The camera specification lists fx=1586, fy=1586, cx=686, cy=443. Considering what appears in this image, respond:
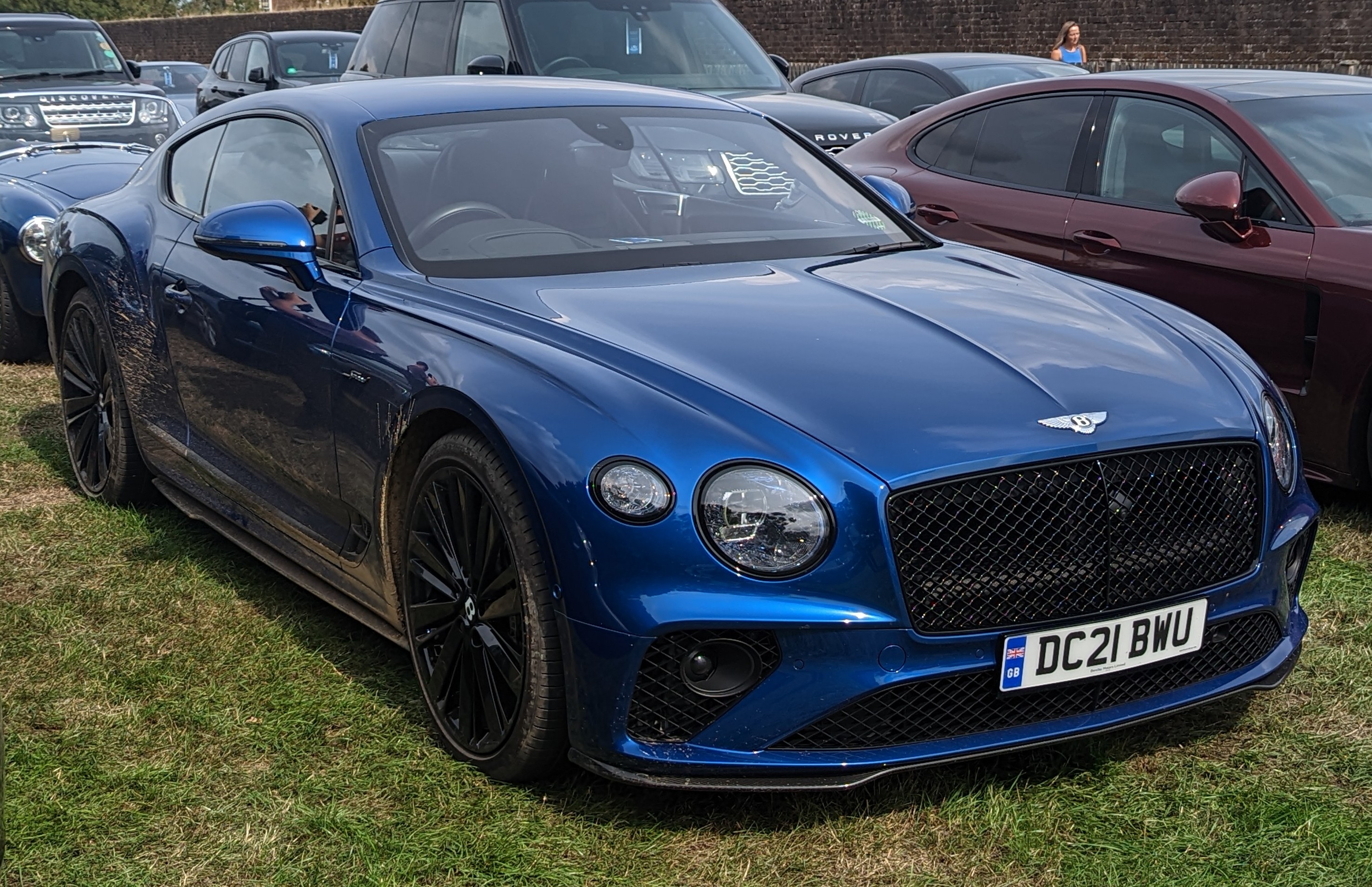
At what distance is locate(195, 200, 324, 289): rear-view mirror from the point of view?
3.99 metres

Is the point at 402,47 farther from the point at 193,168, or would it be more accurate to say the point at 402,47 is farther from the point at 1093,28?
the point at 1093,28

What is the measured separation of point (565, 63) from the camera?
913cm

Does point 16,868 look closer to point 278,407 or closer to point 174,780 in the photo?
point 174,780

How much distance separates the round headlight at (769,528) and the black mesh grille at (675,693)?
14 cm

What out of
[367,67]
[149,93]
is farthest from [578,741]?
[149,93]

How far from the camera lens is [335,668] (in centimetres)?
413

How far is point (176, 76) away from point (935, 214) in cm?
1982

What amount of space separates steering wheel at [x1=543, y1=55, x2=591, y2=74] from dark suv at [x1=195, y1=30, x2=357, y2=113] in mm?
6992

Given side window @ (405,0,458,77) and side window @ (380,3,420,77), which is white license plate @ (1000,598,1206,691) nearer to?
side window @ (405,0,458,77)

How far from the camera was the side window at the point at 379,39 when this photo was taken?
10273 millimetres

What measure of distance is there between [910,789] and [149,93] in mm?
12532

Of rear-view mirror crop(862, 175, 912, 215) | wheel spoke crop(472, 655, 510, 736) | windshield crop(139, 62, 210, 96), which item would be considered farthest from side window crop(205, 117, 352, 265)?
windshield crop(139, 62, 210, 96)

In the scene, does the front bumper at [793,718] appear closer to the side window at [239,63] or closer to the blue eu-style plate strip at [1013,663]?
the blue eu-style plate strip at [1013,663]

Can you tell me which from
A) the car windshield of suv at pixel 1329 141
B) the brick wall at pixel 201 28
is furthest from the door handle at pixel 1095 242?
the brick wall at pixel 201 28
